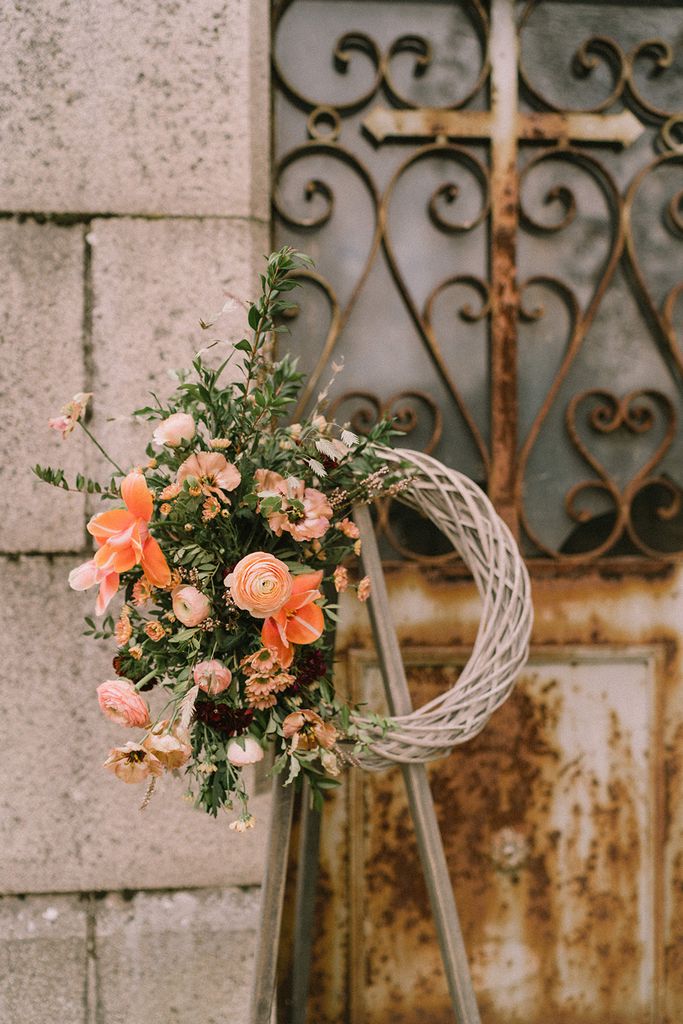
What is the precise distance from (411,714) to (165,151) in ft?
4.73

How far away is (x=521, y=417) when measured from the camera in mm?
2107

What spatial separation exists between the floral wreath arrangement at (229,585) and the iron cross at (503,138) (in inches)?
35.1

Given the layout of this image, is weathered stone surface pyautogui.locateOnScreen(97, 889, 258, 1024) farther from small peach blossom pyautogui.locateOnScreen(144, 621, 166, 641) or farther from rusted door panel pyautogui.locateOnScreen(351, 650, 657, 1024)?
small peach blossom pyautogui.locateOnScreen(144, 621, 166, 641)

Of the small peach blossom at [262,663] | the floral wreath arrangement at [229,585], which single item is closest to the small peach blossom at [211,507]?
the floral wreath arrangement at [229,585]

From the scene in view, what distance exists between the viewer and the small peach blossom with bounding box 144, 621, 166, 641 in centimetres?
117

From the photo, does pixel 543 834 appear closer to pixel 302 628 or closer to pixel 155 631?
pixel 302 628

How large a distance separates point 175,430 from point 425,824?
Answer: 842 mm

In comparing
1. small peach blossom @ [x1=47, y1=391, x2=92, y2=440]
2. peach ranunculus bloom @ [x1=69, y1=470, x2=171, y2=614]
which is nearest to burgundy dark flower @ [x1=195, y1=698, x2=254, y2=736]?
peach ranunculus bloom @ [x1=69, y1=470, x2=171, y2=614]

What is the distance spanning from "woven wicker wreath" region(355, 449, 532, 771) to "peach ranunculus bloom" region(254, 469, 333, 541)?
0.23m

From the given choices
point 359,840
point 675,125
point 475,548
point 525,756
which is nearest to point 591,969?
point 525,756

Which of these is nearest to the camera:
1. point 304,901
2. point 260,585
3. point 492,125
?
point 260,585

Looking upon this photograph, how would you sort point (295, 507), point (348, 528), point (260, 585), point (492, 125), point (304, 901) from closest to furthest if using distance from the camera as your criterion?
1. point (260, 585)
2. point (295, 507)
3. point (348, 528)
4. point (304, 901)
5. point (492, 125)

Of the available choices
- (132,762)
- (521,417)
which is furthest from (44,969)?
(521,417)

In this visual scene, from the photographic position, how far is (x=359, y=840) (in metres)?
2.04
